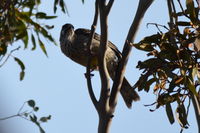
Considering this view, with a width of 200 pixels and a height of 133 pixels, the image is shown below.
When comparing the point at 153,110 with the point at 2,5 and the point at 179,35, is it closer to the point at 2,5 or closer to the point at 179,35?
the point at 179,35

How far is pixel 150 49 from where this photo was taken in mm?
2643

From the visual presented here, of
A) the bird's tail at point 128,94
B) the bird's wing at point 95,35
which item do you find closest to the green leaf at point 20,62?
the bird's tail at point 128,94

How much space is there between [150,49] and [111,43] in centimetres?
197

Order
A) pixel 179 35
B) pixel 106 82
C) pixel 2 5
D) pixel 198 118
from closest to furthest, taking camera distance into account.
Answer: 1. pixel 198 118
2. pixel 2 5
3. pixel 179 35
4. pixel 106 82

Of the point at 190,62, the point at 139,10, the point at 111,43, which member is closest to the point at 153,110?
the point at 190,62

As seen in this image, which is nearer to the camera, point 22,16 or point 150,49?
point 22,16

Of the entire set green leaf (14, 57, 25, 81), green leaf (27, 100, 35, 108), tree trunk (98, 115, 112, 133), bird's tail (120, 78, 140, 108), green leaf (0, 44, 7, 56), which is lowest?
tree trunk (98, 115, 112, 133)

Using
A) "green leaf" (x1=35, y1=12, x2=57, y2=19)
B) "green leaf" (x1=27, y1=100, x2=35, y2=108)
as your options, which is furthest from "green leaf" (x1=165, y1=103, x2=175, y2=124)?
"green leaf" (x1=27, y1=100, x2=35, y2=108)

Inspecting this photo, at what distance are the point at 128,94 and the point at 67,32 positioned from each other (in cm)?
103

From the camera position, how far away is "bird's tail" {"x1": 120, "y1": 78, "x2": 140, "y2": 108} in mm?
4268

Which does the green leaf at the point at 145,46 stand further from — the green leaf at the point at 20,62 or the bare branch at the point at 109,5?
the green leaf at the point at 20,62

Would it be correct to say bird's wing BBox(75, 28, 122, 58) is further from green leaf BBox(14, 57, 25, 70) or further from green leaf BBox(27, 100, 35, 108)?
green leaf BBox(27, 100, 35, 108)

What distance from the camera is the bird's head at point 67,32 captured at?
15.5 feet

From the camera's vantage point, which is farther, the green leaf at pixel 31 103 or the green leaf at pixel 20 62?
the green leaf at pixel 20 62
